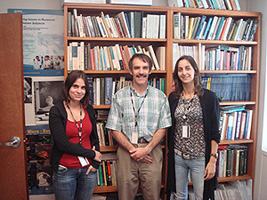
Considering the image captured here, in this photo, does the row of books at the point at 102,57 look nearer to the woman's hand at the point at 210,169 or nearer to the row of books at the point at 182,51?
the row of books at the point at 182,51

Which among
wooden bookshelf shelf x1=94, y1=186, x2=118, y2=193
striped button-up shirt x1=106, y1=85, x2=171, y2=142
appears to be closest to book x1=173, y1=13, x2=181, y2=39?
striped button-up shirt x1=106, y1=85, x2=171, y2=142

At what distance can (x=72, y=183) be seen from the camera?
181 centimetres

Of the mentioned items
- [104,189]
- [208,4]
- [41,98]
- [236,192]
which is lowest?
[236,192]

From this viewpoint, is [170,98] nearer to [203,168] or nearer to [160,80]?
[160,80]

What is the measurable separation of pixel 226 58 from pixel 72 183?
6.78 ft

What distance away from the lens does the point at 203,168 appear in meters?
1.97

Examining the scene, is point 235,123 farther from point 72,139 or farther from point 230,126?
point 72,139

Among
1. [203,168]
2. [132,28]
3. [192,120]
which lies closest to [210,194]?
[203,168]

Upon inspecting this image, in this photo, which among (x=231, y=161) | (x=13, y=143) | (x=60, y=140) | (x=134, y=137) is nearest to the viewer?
(x=60, y=140)

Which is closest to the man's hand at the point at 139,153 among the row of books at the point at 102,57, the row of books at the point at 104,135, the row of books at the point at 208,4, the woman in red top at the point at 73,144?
the woman in red top at the point at 73,144

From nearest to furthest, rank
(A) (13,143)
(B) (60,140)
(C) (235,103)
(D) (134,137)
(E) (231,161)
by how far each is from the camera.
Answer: (B) (60,140)
(A) (13,143)
(D) (134,137)
(C) (235,103)
(E) (231,161)

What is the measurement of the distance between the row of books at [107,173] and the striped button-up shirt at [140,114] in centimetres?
52

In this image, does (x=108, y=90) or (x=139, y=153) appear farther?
(x=108, y=90)

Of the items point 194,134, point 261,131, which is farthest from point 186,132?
point 261,131
